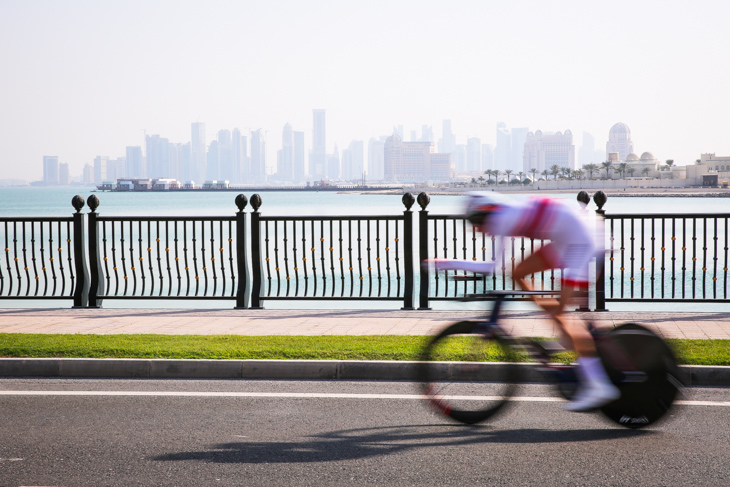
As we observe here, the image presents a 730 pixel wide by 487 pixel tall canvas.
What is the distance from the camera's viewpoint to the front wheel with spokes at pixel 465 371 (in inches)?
221

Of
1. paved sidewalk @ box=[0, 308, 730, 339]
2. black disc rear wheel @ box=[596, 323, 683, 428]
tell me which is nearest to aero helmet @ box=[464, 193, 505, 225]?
black disc rear wheel @ box=[596, 323, 683, 428]

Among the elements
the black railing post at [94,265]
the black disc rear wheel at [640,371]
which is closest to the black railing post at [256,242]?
the black railing post at [94,265]

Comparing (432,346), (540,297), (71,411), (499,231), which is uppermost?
(499,231)

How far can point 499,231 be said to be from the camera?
208 inches

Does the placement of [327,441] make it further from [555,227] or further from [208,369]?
[208,369]

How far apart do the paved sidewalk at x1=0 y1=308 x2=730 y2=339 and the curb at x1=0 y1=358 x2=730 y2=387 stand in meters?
1.71

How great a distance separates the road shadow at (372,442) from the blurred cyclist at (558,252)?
0.27 meters

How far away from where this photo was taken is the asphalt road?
183 inches

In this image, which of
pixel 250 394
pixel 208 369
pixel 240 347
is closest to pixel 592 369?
pixel 250 394

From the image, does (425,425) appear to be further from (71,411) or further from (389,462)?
(71,411)

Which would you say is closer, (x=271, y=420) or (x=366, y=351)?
(x=271, y=420)

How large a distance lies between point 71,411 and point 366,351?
285 centimetres

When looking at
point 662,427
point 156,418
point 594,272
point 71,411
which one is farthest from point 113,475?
point 594,272

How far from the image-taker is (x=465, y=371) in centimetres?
585
